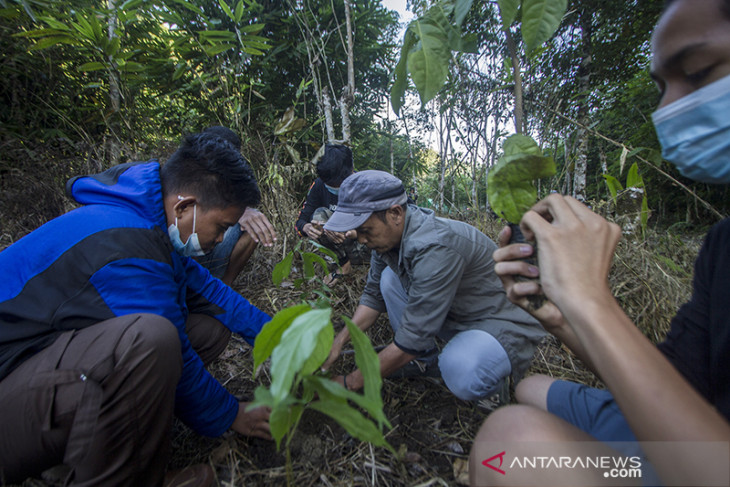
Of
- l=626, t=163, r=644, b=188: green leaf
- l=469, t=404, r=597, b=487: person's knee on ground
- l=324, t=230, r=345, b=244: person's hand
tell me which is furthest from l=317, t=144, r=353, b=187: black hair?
l=469, t=404, r=597, b=487: person's knee on ground

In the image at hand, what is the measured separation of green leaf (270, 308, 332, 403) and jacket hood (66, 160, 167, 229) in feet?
3.77

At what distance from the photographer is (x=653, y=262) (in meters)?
2.16

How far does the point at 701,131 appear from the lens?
71 centimetres

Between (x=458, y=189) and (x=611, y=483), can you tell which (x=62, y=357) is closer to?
(x=611, y=483)

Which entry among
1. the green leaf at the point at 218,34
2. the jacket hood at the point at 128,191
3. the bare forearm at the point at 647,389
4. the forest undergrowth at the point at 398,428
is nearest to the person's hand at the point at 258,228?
the forest undergrowth at the point at 398,428

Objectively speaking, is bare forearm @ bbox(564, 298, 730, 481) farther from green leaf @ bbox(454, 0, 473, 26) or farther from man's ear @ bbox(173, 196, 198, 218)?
man's ear @ bbox(173, 196, 198, 218)

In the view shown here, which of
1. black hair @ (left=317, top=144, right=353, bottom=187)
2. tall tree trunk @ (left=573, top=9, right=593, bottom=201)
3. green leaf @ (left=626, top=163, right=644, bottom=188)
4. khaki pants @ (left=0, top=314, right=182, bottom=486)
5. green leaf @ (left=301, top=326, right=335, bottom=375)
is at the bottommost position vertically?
khaki pants @ (left=0, top=314, right=182, bottom=486)

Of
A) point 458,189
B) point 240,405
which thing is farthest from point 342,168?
point 458,189

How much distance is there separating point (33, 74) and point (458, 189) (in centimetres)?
744

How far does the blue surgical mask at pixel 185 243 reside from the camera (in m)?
1.41

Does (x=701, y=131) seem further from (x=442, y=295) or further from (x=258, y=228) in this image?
(x=258, y=228)

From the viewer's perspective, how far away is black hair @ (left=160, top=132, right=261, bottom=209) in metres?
1.42

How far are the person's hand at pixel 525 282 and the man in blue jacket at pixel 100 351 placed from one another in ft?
3.56

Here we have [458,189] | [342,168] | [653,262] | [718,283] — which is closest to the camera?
[718,283]
